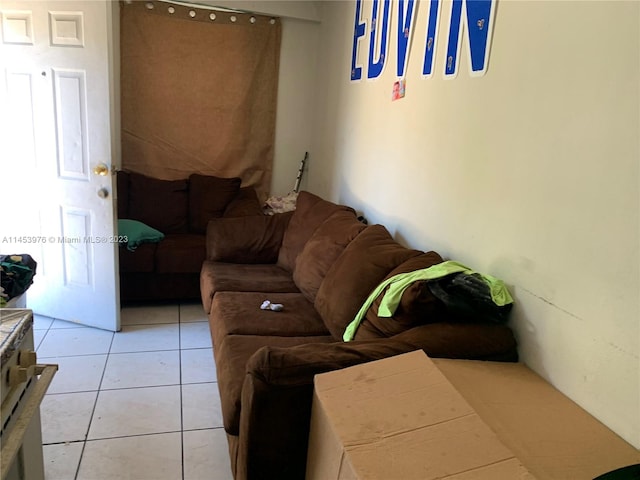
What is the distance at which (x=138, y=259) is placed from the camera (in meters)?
3.23

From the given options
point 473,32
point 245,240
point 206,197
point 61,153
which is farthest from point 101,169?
point 473,32

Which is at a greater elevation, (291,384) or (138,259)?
(291,384)

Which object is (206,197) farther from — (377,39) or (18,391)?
(18,391)

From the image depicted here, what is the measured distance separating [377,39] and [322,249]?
1240mm

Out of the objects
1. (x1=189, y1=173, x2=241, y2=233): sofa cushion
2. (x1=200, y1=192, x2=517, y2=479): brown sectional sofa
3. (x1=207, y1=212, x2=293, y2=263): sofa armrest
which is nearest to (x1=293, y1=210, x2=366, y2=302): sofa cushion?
(x1=200, y1=192, x2=517, y2=479): brown sectional sofa

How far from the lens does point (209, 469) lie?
6.22ft

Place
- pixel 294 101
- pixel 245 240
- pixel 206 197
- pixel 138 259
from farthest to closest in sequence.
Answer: pixel 294 101, pixel 206 197, pixel 138 259, pixel 245 240

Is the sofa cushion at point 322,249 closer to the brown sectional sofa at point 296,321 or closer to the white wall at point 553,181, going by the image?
the brown sectional sofa at point 296,321

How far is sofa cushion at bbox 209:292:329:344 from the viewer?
2125mm

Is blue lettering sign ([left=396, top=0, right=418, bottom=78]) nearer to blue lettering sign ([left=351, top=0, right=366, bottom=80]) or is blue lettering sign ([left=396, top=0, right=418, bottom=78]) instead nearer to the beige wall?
blue lettering sign ([left=351, top=0, right=366, bottom=80])

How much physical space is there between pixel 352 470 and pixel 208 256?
2250 millimetres

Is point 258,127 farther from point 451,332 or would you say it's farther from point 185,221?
point 451,332

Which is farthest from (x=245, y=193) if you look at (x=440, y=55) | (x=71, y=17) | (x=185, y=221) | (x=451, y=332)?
(x=451, y=332)

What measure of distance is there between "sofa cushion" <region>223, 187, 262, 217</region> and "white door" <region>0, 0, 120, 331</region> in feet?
3.42
